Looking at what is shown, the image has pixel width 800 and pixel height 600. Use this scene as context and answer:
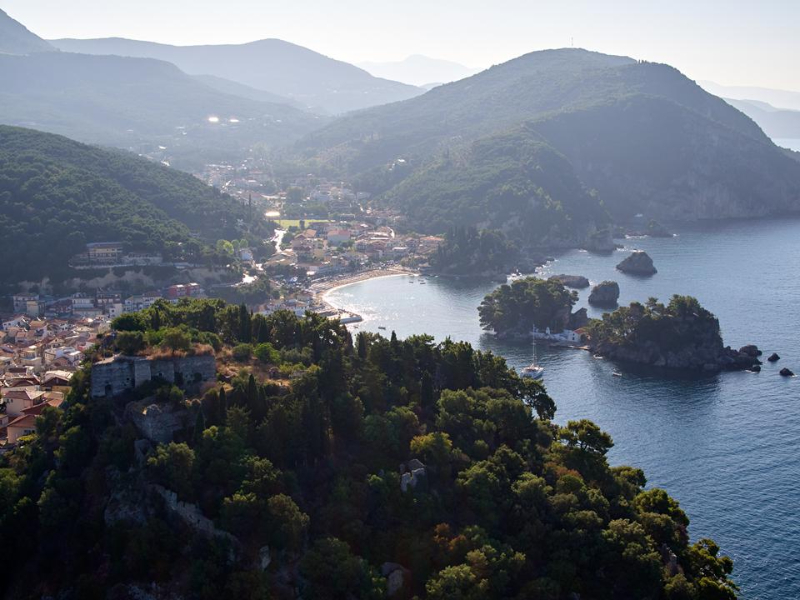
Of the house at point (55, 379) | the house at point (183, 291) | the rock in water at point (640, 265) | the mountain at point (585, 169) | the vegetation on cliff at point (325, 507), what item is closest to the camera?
the vegetation on cliff at point (325, 507)

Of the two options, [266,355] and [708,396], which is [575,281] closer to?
[708,396]

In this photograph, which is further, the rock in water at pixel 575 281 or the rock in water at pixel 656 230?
the rock in water at pixel 656 230

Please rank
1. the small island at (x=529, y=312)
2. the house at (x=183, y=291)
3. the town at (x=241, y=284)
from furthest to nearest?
the house at (x=183, y=291) → the small island at (x=529, y=312) → the town at (x=241, y=284)

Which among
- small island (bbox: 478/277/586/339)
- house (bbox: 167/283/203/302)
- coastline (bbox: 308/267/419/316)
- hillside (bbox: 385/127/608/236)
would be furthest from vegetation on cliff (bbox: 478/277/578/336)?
hillside (bbox: 385/127/608/236)

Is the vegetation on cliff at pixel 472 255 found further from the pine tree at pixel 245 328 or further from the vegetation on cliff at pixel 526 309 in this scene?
the pine tree at pixel 245 328

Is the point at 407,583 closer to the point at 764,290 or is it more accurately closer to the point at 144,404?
the point at 144,404

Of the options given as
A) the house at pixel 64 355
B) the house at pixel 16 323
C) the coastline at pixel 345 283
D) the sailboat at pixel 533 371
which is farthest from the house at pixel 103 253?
the sailboat at pixel 533 371

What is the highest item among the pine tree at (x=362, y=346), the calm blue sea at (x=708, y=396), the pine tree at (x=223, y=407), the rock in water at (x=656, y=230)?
the rock in water at (x=656, y=230)

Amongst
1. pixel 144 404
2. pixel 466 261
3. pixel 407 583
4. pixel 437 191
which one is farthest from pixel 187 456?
pixel 437 191
